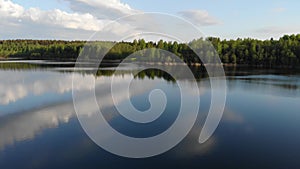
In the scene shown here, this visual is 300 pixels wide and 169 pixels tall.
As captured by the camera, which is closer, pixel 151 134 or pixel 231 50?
pixel 151 134

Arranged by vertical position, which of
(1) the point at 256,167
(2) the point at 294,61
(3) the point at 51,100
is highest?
(2) the point at 294,61

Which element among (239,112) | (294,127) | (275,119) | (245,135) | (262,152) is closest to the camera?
(262,152)

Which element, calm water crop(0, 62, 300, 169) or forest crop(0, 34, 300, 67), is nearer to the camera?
calm water crop(0, 62, 300, 169)

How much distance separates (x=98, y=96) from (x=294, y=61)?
121ft

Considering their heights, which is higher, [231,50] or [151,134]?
[231,50]

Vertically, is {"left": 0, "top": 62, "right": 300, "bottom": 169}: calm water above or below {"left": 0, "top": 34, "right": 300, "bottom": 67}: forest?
below

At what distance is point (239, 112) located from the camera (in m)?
11.3

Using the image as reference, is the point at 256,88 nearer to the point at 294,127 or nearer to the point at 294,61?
the point at 294,127

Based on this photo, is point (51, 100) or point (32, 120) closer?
point (32, 120)

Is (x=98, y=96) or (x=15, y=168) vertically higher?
(x=98, y=96)

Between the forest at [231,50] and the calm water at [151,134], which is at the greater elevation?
the forest at [231,50]

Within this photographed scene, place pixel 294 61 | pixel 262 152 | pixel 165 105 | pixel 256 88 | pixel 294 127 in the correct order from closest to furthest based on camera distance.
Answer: pixel 262 152
pixel 294 127
pixel 165 105
pixel 256 88
pixel 294 61

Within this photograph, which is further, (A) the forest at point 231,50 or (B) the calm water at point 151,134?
(A) the forest at point 231,50

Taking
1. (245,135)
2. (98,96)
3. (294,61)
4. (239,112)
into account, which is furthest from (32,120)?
(294,61)
